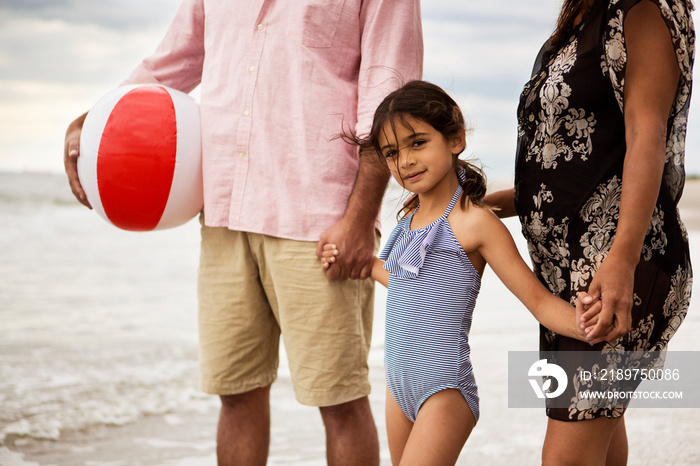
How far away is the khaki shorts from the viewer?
201cm

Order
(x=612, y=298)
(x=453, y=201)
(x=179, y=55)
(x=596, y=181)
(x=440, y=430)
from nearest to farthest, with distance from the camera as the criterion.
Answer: (x=612, y=298), (x=596, y=181), (x=440, y=430), (x=453, y=201), (x=179, y=55)

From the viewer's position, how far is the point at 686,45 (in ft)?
4.76

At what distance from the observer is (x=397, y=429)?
1808 millimetres

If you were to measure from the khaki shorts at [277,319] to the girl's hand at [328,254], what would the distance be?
1.5 inches

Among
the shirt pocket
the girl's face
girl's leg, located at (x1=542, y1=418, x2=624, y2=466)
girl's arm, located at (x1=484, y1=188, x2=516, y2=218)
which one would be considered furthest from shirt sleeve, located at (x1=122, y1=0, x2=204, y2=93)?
girl's leg, located at (x1=542, y1=418, x2=624, y2=466)

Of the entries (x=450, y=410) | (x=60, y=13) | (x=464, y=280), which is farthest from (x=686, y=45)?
(x=60, y=13)

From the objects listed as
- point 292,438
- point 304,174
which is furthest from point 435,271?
point 292,438

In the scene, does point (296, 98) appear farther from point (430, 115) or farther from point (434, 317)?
point (434, 317)

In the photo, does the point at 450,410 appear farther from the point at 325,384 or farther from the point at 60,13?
the point at 60,13

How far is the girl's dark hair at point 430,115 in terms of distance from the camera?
1.71 metres

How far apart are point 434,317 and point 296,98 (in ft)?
2.37

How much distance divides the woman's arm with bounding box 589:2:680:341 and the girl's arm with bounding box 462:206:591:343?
0.13 meters

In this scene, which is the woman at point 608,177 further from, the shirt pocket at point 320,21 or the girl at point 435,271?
the shirt pocket at point 320,21

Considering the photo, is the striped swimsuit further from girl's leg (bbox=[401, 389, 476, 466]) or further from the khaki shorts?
the khaki shorts
